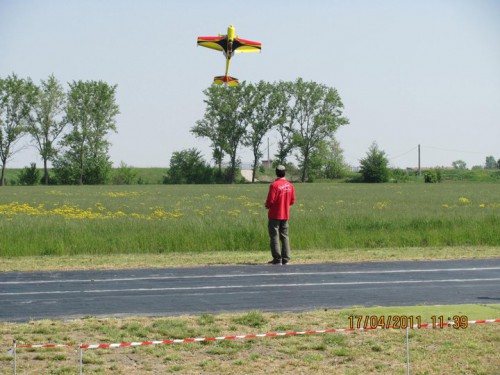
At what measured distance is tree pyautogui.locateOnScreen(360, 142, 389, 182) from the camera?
105562 millimetres

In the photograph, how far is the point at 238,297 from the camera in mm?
12133

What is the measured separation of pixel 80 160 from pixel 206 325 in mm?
101768

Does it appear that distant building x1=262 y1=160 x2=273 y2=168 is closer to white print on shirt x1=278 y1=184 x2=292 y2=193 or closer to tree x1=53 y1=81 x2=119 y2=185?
tree x1=53 y1=81 x2=119 y2=185

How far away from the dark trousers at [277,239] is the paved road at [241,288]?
417 millimetres

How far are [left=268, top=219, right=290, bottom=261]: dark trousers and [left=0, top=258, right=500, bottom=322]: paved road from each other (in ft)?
1.37

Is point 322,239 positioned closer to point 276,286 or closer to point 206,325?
point 276,286

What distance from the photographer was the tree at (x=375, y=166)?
346 ft

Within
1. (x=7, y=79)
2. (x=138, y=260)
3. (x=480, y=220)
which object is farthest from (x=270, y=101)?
(x=138, y=260)

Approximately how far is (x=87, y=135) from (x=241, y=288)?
9868 centimetres

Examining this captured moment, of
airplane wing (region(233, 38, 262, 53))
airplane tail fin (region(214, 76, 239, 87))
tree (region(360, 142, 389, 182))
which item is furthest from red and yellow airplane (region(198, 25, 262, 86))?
tree (region(360, 142, 389, 182))

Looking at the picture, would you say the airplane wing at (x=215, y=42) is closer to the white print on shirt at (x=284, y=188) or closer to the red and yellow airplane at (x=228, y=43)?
the red and yellow airplane at (x=228, y=43)

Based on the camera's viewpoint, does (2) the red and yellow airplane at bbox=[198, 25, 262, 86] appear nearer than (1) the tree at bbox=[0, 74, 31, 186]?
Yes

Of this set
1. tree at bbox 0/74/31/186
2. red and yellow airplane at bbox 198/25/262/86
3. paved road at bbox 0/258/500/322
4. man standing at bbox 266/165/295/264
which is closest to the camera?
paved road at bbox 0/258/500/322

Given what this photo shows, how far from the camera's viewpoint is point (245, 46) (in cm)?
2825
